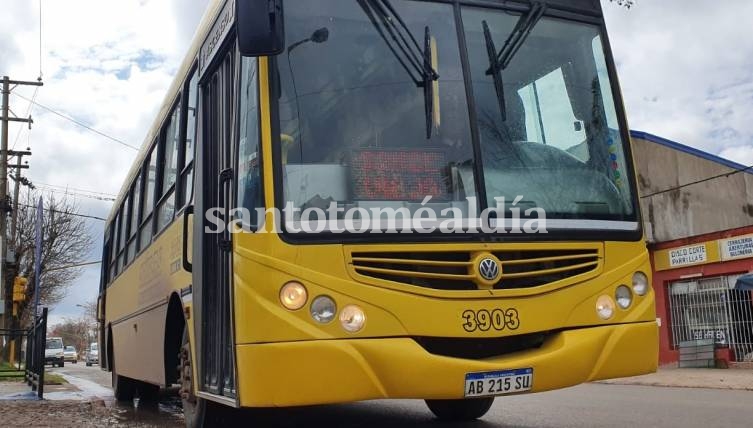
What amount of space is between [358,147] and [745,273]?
57.9ft

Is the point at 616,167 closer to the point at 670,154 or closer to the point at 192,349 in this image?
the point at 192,349

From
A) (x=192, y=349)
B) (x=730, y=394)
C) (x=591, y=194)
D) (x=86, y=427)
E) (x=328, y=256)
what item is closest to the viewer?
(x=328, y=256)

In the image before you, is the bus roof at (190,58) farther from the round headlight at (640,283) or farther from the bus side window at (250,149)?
the round headlight at (640,283)

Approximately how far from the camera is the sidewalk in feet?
45.8

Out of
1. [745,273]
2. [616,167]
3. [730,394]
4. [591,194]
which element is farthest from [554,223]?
[745,273]

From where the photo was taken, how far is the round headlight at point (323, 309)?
13.7 feet

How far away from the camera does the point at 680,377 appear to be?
54.8 ft

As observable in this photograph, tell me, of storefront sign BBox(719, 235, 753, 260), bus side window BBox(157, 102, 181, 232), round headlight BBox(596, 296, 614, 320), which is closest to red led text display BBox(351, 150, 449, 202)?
round headlight BBox(596, 296, 614, 320)

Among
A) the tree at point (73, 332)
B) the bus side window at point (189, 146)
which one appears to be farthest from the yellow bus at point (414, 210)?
the tree at point (73, 332)

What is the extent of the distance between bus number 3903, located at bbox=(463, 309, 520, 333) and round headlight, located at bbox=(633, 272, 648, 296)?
960mm

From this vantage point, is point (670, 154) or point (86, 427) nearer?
point (86, 427)

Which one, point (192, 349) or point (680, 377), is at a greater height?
point (192, 349)

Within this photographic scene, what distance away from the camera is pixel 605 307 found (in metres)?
4.70

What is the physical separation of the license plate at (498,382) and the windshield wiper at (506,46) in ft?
5.22
